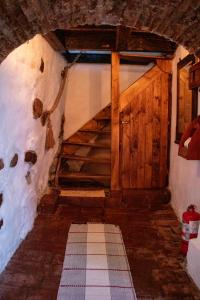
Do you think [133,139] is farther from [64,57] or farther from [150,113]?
[64,57]

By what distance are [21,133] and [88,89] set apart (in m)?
2.17

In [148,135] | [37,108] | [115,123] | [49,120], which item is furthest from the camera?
[148,135]

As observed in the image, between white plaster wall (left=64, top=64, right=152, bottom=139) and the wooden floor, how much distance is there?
158 centimetres

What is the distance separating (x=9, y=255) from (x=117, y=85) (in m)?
2.43

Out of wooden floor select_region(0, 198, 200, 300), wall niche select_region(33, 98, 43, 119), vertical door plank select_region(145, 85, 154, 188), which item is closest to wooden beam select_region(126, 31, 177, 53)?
vertical door plank select_region(145, 85, 154, 188)

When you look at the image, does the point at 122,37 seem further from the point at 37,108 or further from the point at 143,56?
the point at 37,108

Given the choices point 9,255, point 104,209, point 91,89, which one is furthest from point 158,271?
point 91,89

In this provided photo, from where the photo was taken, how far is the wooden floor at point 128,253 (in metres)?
2.07

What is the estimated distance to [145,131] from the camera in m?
4.03

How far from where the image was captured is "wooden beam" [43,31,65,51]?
3253 mm

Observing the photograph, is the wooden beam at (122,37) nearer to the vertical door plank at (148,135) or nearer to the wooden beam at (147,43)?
the wooden beam at (147,43)

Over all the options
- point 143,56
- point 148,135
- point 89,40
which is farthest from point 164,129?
point 89,40

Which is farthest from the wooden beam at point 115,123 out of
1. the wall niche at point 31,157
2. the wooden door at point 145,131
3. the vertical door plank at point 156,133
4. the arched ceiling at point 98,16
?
the arched ceiling at point 98,16

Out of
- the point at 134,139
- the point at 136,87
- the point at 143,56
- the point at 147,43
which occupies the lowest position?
the point at 134,139
